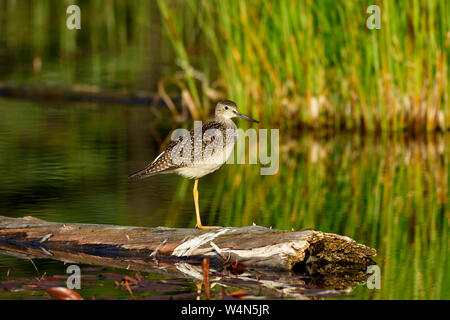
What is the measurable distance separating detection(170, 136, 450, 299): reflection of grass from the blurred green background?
0.06 feet

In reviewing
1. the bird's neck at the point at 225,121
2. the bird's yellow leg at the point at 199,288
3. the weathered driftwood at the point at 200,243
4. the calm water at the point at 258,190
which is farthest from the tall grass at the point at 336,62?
the bird's yellow leg at the point at 199,288

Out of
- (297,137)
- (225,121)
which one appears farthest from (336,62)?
(225,121)

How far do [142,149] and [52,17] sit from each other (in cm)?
1326

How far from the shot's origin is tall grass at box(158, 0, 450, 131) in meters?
12.3

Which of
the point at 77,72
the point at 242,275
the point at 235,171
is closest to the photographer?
the point at 242,275

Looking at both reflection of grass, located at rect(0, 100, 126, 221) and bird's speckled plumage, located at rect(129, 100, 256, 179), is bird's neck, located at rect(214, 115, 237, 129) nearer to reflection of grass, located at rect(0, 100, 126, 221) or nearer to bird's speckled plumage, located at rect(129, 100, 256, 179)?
bird's speckled plumage, located at rect(129, 100, 256, 179)

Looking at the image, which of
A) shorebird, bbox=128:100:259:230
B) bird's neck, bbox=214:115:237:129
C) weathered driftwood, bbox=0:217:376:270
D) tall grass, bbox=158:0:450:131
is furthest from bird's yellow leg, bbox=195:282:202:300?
tall grass, bbox=158:0:450:131

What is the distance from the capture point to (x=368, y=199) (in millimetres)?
9867

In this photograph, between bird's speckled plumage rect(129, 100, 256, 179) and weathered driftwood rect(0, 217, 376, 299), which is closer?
weathered driftwood rect(0, 217, 376, 299)

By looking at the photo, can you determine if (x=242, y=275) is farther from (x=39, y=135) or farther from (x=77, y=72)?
(x=77, y=72)

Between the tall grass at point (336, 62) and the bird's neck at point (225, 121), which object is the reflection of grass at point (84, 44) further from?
the bird's neck at point (225, 121)

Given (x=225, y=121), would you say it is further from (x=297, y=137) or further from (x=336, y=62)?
(x=297, y=137)
